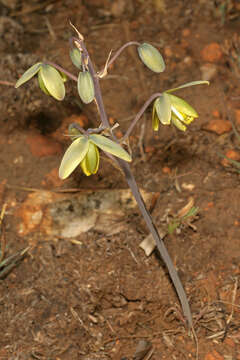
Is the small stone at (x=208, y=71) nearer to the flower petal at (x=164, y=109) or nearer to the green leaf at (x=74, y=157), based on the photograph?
the flower petal at (x=164, y=109)

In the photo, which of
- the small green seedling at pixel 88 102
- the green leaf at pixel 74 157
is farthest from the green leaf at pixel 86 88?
the green leaf at pixel 74 157

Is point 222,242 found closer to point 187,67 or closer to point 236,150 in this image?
point 236,150

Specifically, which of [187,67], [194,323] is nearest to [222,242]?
[194,323]

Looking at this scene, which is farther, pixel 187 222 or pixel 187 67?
pixel 187 67

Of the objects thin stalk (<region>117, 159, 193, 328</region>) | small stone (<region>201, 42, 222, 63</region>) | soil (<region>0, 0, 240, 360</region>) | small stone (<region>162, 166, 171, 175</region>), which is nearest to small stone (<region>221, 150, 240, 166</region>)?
soil (<region>0, 0, 240, 360</region>)

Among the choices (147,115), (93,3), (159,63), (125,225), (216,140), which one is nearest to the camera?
(159,63)

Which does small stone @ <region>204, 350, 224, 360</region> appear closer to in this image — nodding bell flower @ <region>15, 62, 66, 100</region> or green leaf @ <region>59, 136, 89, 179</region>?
green leaf @ <region>59, 136, 89, 179</region>
